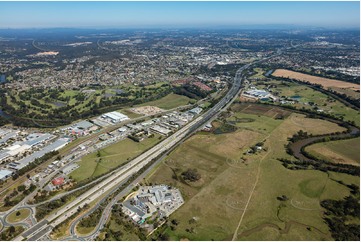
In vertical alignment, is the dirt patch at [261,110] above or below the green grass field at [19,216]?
above

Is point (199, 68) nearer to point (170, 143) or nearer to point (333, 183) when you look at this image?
point (170, 143)

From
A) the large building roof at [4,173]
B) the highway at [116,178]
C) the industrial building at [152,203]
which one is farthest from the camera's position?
the large building roof at [4,173]

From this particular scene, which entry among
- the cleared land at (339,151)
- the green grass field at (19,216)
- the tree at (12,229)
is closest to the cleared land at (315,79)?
the cleared land at (339,151)

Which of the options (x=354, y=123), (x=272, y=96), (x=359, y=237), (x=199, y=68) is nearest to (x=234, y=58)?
(x=199, y=68)

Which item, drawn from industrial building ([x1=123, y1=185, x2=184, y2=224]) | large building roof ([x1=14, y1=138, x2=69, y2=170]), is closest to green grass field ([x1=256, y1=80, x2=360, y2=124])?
industrial building ([x1=123, y1=185, x2=184, y2=224])

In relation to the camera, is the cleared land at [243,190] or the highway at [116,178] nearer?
the cleared land at [243,190]

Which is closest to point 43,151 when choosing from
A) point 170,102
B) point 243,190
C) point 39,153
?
point 39,153

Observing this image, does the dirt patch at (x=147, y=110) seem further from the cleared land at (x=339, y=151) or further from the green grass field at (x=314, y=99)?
the cleared land at (x=339, y=151)
